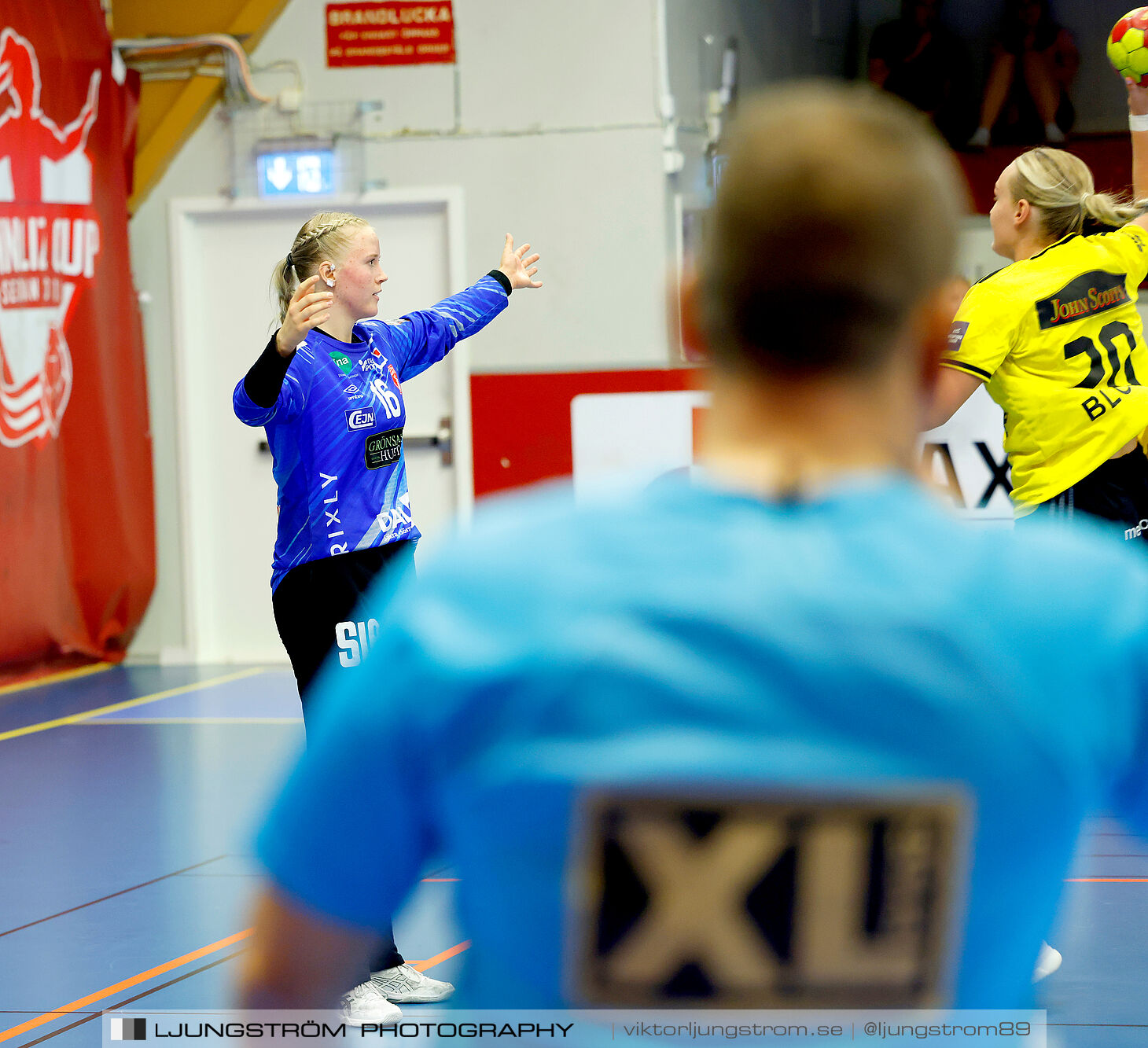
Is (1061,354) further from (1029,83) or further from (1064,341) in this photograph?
(1029,83)

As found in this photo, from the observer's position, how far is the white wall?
8.55m

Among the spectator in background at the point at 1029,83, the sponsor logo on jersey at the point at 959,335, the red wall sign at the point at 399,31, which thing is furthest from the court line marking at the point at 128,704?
the spectator in background at the point at 1029,83

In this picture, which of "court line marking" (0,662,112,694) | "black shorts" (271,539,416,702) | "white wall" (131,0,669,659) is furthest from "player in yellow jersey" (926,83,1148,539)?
"court line marking" (0,662,112,694)

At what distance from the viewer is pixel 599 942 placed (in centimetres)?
82

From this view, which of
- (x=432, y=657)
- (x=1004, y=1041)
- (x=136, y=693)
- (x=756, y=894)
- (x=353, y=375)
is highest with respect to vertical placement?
(x=353, y=375)

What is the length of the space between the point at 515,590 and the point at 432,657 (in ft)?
0.20

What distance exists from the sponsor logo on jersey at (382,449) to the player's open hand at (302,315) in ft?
1.28

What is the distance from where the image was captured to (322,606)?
362 cm

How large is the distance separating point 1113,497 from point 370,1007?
7.93 ft

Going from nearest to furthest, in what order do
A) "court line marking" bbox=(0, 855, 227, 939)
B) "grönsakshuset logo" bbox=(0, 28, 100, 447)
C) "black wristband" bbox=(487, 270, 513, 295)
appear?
"court line marking" bbox=(0, 855, 227, 939) < "black wristband" bbox=(487, 270, 513, 295) < "grönsakshuset logo" bbox=(0, 28, 100, 447)

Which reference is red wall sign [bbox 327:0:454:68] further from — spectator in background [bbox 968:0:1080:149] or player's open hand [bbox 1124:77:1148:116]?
spectator in background [bbox 968:0:1080:149]

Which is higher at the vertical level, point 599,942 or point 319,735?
point 319,735

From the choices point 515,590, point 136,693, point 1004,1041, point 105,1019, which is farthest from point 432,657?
point 136,693

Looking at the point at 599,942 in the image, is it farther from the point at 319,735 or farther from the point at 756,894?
the point at 319,735
